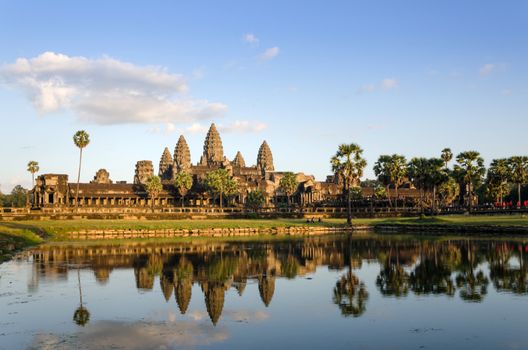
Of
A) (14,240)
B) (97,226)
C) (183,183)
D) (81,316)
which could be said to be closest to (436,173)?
(97,226)

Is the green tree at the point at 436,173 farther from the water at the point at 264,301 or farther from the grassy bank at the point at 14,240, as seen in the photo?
the grassy bank at the point at 14,240

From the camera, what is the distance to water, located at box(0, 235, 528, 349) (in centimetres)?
1864

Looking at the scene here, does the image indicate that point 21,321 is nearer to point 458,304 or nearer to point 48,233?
point 458,304

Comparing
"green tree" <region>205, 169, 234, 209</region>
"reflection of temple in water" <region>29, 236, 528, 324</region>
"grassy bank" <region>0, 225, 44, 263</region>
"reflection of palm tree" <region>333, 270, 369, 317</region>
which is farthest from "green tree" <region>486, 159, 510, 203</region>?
"grassy bank" <region>0, 225, 44, 263</region>

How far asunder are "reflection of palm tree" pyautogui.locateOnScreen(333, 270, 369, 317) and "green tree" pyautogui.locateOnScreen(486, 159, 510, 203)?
267ft

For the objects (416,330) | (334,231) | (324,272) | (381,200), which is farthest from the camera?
(381,200)

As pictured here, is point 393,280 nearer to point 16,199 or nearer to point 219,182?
point 219,182

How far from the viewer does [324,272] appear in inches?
1446

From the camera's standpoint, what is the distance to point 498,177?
348 ft

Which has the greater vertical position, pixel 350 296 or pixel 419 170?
pixel 419 170

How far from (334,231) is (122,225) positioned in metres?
32.3

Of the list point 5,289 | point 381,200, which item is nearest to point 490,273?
point 5,289

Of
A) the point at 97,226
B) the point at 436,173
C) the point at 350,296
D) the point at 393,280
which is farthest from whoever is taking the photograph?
the point at 436,173

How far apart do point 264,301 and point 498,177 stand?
93.1 meters
